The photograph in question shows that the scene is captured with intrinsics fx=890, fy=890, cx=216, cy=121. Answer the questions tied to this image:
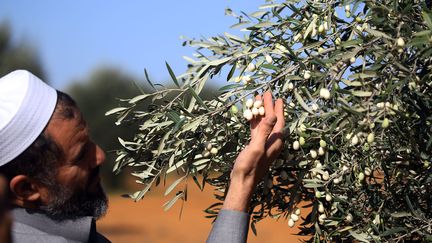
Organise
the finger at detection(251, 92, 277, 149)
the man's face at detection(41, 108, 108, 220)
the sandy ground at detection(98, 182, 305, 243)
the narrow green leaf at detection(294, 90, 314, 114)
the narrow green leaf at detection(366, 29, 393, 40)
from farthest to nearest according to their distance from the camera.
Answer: the sandy ground at detection(98, 182, 305, 243)
the narrow green leaf at detection(294, 90, 314, 114)
the narrow green leaf at detection(366, 29, 393, 40)
the finger at detection(251, 92, 277, 149)
the man's face at detection(41, 108, 108, 220)

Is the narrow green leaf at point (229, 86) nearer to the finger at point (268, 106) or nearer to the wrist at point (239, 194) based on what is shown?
the finger at point (268, 106)

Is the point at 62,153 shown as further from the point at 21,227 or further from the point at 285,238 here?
the point at 285,238

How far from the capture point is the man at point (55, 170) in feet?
7.72

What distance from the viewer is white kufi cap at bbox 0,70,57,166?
7.63ft

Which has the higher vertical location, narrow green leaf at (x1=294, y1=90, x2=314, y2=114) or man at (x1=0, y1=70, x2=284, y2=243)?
narrow green leaf at (x1=294, y1=90, x2=314, y2=114)

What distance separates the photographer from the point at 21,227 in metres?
2.42

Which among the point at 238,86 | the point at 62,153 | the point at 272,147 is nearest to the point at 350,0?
the point at 238,86

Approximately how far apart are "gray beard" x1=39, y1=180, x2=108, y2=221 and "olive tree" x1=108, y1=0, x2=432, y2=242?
0.65 metres

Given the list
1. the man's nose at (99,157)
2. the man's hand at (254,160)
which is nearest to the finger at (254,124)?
the man's hand at (254,160)

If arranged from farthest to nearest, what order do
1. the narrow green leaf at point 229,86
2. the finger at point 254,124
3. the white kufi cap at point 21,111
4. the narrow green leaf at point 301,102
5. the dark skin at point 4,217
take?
the narrow green leaf at point 229,86 < the narrow green leaf at point 301,102 < the finger at point 254,124 < the white kufi cap at point 21,111 < the dark skin at point 4,217

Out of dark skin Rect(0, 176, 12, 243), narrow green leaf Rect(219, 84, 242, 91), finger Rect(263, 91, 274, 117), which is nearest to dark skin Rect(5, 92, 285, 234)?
finger Rect(263, 91, 274, 117)

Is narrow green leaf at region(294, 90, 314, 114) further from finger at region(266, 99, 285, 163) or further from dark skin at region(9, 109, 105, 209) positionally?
dark skin at region(9, 109, 105, 209)

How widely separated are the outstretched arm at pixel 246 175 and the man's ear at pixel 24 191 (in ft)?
1.61

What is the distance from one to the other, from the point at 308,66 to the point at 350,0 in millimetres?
277
